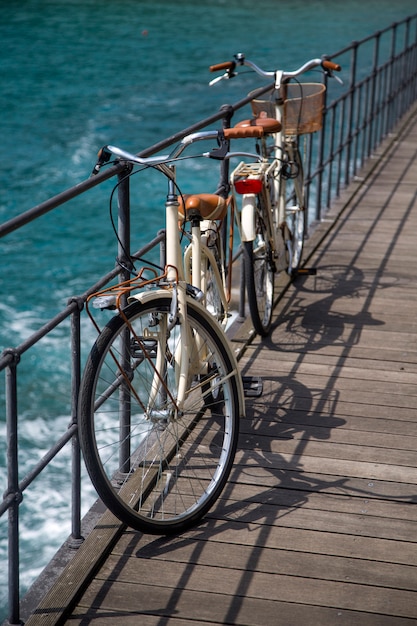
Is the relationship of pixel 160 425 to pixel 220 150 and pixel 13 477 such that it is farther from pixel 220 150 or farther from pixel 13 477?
pixel 220 150

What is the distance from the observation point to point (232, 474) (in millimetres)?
3594

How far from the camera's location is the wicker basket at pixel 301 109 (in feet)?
17.9

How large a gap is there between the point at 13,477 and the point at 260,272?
2824 millimetres

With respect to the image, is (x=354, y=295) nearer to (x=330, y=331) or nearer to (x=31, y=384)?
(x=330, y=331)

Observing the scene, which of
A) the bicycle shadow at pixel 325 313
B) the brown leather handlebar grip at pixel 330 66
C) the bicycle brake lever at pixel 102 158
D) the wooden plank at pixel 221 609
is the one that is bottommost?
the bicycle shadow at pixel 325 313

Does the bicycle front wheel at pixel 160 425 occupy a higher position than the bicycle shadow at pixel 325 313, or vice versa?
the bicycle front wheel at pixel 160 425

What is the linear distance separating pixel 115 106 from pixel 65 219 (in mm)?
10577

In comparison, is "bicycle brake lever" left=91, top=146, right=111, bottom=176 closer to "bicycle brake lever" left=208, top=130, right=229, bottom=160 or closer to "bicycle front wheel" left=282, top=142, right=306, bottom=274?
"bicycle brake lever" left=208, top=130, right=229, bottom=160

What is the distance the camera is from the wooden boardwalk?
2799mm

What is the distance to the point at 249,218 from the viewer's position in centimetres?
445

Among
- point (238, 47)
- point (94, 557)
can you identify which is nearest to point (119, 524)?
point (94, 557)

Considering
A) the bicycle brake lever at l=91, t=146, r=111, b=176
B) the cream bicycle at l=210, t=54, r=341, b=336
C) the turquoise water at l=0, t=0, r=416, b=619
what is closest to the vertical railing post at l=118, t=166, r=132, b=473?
the bicycle brake lever at l=91, t=146, r=111, b=176

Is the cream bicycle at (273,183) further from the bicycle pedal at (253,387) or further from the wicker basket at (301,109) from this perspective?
the bicycle pedal at (253,387)

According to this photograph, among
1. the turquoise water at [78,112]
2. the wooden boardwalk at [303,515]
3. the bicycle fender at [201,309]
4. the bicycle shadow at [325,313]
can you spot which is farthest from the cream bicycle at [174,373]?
the turquoise water at [78,112]
